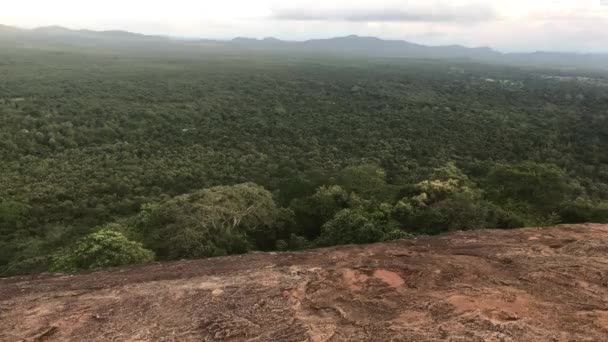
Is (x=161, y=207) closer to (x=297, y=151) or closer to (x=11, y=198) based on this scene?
(x=11, y=198)

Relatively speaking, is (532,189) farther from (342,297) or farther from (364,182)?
(342,297)

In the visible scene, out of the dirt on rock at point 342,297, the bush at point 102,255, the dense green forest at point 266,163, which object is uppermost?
the dirt on rock at point 342,297

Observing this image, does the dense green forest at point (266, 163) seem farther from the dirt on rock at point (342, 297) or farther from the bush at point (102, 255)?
the dirt on rock at point (342, 297)

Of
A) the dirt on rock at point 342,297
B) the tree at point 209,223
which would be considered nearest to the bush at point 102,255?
the dirt on rock at point 342,297

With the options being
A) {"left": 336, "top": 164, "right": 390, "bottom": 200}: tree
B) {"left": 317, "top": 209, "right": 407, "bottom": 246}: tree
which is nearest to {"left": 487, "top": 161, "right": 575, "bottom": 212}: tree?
{"left": 336, "top": 164, "right": 390, "bottom": 200}: tree

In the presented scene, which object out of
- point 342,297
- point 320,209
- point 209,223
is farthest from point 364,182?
point 342,297
